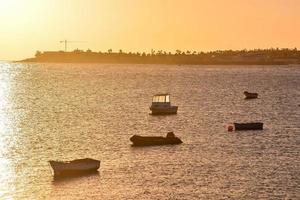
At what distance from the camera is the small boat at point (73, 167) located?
8875 centimetres

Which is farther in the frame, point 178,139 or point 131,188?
point 178,139

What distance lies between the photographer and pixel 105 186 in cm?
8431

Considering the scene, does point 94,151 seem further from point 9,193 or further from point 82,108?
point 82,108

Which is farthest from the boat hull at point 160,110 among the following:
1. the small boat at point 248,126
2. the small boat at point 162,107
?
the small boat at point 248,126

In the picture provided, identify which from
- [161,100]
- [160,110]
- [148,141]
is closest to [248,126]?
[148,141]

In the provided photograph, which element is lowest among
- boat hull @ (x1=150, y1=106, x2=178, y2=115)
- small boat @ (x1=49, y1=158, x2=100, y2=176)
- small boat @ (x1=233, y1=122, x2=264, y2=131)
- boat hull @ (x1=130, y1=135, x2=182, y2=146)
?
boat hull @ (x1=150, y1=106, x2=178, y2=115)

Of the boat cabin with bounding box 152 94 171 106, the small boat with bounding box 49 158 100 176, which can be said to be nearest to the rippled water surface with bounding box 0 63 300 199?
the small boat with bounding box 49 158 100 176

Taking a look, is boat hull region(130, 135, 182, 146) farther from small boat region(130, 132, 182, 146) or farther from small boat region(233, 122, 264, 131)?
small boat region(233, 122, 264, 131)

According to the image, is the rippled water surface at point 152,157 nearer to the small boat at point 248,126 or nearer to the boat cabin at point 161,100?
the small boat at point 248,126

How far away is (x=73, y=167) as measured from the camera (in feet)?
293

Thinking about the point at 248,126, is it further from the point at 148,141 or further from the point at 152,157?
the point at 152,157

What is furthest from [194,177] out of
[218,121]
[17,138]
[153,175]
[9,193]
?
[218,121]

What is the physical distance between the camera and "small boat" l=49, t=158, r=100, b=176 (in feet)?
291

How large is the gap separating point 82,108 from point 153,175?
341ft
